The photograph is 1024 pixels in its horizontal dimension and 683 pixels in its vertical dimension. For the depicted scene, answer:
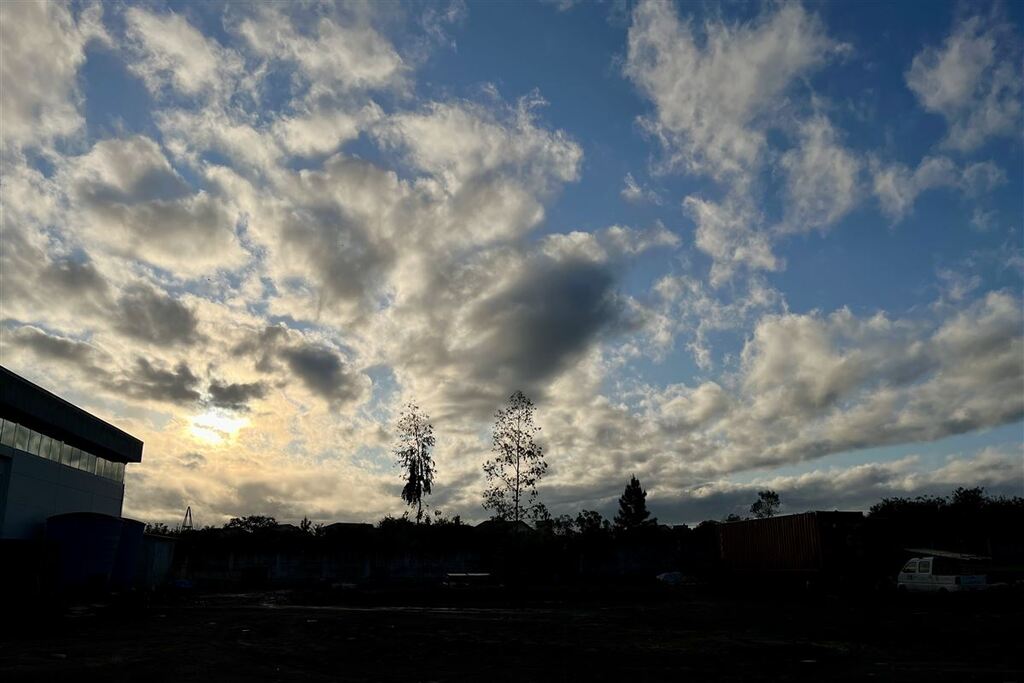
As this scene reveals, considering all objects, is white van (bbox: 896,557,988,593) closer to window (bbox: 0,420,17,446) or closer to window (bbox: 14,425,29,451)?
window (bbox: 0,420,17,446)

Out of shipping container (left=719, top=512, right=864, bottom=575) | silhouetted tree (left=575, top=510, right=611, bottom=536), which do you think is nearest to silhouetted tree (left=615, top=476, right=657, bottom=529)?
silhouetted tree (left=575, top=510, right=611, bottom=536)

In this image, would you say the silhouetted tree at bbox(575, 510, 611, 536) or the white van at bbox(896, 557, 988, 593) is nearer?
the white van at bbox(896, 557, 988, 593)

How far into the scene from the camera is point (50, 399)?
2898cm

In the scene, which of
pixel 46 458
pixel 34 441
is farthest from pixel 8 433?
pixel 46 458

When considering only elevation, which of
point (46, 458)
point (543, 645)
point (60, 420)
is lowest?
point (543, 645)

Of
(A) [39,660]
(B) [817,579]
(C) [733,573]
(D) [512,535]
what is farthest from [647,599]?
(A) [39,660]

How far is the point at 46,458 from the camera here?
98.6 ft

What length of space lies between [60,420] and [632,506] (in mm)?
82095

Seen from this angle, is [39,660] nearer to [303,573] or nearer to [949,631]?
[949,631]

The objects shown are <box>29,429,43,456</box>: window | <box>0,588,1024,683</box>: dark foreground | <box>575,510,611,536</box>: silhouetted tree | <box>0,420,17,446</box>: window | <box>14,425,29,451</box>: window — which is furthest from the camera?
<box>575,510,611,536</box>: silhouetted tree

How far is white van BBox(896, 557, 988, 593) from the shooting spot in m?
25.6

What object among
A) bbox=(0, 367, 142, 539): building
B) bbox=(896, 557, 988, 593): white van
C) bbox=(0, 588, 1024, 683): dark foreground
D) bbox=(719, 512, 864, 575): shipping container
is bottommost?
bbox=(0, 588, 1024, 683): dark foreground

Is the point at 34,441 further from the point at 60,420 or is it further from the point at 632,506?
the point at 632,506

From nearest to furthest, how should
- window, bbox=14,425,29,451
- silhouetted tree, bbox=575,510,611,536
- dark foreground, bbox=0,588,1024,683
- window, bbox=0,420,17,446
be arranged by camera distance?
dark foreground, bbox=0,588,1024,683, window, bbox=0,420,17,446, window, bbox=14,425,29,451, silhouetted tree, bbox=575,510,611,536
